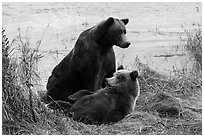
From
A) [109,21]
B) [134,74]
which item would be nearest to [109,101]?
[134,74]

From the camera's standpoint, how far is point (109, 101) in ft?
23.6

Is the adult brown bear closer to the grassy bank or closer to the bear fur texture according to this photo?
the bear fur texture

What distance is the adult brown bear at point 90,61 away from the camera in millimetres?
7648

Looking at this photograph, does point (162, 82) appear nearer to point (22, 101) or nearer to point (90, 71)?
point (90, 71)

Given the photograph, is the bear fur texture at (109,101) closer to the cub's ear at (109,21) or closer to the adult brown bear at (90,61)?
the adult brown bear at (90,61)

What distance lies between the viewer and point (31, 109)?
6297mm

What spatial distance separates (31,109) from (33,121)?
0.48 ft

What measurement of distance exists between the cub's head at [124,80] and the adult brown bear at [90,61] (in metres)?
0.40

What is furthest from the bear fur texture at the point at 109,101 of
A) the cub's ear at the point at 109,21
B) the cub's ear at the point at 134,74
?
the cub's ear at the point at 109,21

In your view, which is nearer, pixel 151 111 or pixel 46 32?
pixel 151 111

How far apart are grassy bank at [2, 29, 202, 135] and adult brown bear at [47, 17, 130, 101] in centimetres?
80

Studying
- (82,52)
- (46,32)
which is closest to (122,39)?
(82,52)

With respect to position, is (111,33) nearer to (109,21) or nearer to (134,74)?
(109,21)

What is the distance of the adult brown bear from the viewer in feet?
25.1
